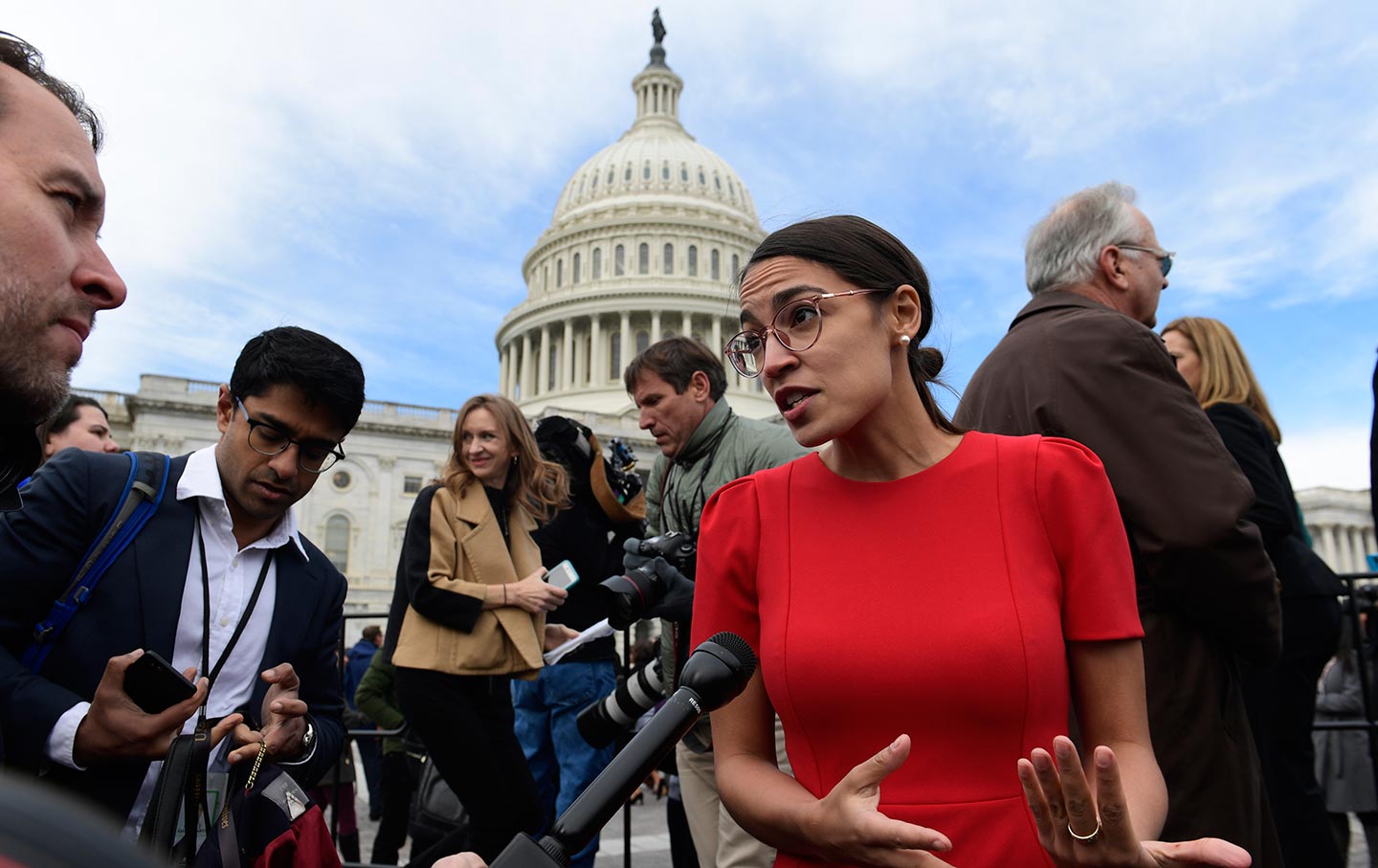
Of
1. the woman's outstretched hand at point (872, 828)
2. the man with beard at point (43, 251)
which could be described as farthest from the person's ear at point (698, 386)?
the woman's outstretched hand at point (872, 828)

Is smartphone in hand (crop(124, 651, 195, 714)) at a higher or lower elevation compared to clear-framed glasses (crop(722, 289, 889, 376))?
lower

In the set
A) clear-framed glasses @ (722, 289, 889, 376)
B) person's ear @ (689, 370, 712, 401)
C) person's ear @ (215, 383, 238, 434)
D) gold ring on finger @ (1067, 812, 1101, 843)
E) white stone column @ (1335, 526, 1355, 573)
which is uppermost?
white stone column @ (1335, 526, 1355, 573)

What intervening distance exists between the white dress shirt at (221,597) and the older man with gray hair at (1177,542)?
2198mm

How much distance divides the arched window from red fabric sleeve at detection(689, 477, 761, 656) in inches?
1879

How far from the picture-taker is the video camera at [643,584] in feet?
11.3

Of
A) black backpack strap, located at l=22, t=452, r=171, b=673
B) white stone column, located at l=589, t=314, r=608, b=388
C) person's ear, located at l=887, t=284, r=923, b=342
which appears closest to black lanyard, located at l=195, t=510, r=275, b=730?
black backpack strap, located at l=22, t=452, r=171, b=673

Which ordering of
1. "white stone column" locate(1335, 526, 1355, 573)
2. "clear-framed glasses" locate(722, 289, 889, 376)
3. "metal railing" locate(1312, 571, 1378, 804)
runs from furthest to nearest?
"white stone column" locate(1335, 526, 1355, 573) → "metal railing" locate(1312, 571, 1378, 804) → "clear-framed glasses" locate(722, 289, 889, 376)

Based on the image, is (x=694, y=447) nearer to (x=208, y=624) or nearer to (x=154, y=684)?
(x=208, y=624)

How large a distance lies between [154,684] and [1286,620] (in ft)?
13.2

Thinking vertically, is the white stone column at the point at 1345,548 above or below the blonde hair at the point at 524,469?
above

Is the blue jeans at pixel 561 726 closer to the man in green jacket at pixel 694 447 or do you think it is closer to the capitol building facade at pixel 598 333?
the man in green jacket at pixel 694 447

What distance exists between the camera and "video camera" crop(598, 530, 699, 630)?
3.44 meters

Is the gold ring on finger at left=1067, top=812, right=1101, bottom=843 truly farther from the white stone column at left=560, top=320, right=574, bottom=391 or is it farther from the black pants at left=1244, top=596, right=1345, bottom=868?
the white stone column at left=560, top=320, right=574, bottom=391

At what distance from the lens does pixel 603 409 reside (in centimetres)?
6156
